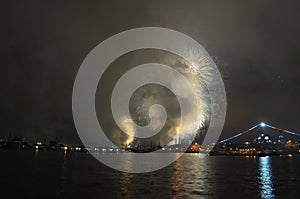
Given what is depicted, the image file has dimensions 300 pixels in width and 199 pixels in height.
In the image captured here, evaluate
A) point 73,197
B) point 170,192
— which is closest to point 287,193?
point 170,192

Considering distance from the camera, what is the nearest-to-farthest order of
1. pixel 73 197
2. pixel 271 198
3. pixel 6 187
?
1. pixel 73 197
2. pixel 271 198
3. pixel 6 187

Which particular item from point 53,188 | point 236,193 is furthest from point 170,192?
point 53,188

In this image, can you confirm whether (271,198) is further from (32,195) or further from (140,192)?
(32,195)

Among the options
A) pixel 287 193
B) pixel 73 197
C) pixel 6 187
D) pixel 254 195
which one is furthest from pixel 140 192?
pixel 287 193

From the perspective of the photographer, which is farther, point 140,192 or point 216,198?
point 140,192

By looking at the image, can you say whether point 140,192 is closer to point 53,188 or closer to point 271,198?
point 53,188

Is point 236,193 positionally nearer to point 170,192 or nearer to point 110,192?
point 170,192

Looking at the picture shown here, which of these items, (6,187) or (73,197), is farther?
(6,187)

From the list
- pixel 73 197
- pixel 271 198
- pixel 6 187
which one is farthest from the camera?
pixel 6 187
